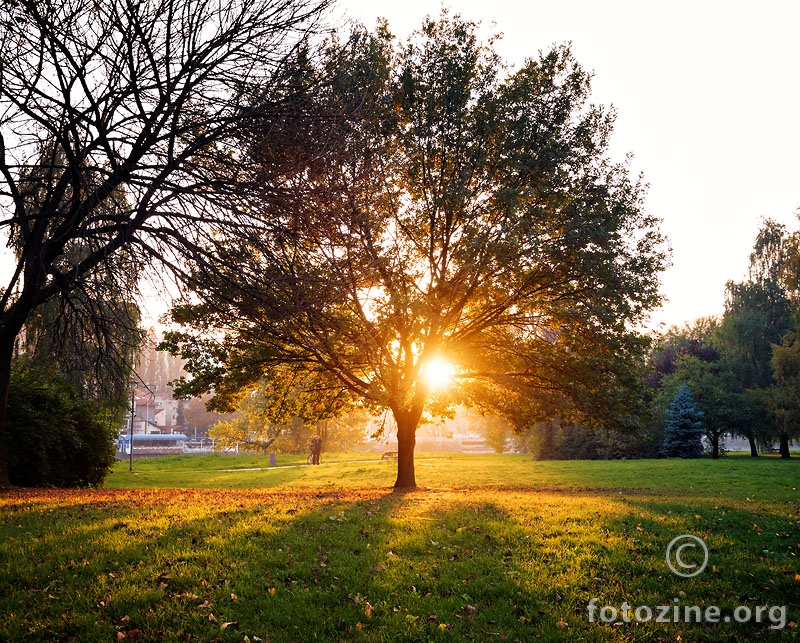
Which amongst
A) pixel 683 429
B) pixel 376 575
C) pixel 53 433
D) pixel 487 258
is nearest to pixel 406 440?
pixel 487 258

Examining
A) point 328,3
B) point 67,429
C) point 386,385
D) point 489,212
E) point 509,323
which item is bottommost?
point 67,429

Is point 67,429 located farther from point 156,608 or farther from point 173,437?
point 173,437

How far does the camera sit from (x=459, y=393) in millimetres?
18859

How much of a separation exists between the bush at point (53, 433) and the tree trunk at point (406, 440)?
9.21m

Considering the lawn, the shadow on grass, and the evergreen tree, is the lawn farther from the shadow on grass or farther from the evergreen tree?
the evergreen tree

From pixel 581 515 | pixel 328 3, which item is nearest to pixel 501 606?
pixel 581 515

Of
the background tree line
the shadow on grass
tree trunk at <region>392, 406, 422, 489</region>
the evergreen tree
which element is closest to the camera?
the shadow on grass

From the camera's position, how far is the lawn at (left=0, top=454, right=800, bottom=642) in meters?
5.35

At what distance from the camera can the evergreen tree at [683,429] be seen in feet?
140

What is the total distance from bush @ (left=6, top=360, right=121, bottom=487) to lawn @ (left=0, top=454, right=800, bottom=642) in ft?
20.7

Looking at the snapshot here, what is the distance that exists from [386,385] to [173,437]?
302 feet

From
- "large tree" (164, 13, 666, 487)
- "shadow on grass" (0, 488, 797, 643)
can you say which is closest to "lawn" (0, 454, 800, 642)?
"shadow on grass" (0, 488, 797, 643)

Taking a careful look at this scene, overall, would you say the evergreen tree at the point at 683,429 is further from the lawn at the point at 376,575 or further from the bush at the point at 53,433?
the bush at the point at 53,433

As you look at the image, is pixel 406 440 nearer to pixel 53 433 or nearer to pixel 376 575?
pixel 53 433
